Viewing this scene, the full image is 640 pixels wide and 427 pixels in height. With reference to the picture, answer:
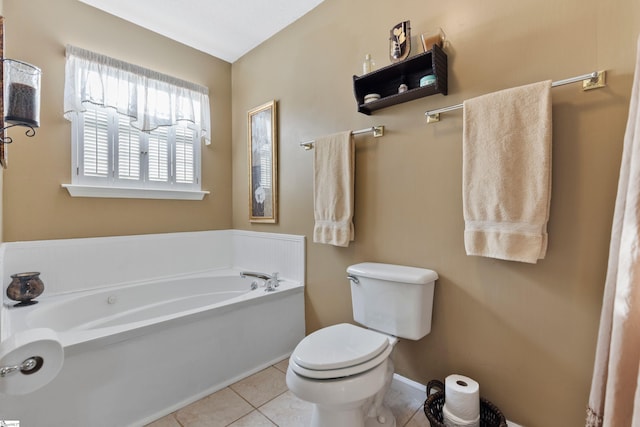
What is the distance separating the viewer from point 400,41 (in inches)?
64.1

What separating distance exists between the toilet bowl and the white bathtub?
706mm

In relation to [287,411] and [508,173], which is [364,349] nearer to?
[287,411]

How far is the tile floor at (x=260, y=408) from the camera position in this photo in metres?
1.49

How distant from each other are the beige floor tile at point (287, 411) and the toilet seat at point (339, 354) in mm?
484

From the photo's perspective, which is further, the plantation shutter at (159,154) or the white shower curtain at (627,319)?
the plantation shutter at (159,154)

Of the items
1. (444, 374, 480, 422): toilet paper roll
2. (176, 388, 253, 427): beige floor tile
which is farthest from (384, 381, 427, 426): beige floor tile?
(176, 388, 253, 427): beige floor tile

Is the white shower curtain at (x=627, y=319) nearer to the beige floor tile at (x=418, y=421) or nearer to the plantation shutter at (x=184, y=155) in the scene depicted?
the beige floor tile at (x=418, y=421)

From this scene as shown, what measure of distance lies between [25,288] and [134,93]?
1.55 metres

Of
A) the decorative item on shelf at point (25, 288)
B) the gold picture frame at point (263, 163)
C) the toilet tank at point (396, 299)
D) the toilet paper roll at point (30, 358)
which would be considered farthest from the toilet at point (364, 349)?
the decorative item on shelf at point (25, 288)

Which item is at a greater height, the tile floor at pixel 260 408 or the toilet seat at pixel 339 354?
the toilet seat at pixel 339 354

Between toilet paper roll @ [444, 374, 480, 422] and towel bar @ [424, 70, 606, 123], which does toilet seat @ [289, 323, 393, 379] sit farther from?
towel bar @ [424, 70, 606, 123]

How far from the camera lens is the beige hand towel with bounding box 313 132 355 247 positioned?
73.6 inches

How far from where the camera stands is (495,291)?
140 cm

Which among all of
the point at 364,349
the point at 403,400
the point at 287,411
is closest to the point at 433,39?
the point at 364,349
